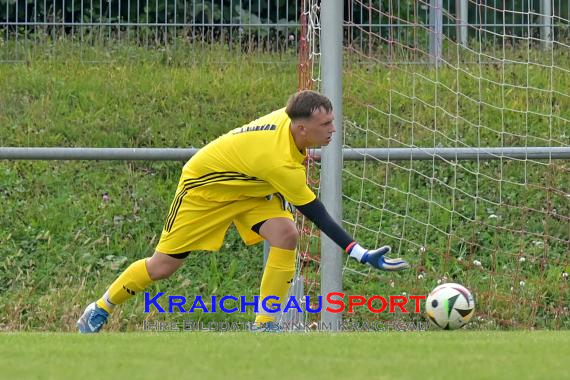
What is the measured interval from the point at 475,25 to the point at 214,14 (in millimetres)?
3145

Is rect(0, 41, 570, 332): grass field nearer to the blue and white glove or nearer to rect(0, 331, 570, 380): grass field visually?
the blue and white glove

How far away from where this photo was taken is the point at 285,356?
6406 millimetres

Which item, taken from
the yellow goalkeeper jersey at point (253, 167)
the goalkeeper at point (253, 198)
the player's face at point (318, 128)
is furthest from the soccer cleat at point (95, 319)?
the player's face at point (318, 128)

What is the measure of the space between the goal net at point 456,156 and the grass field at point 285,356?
3052 millimetres

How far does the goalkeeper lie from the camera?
811cm

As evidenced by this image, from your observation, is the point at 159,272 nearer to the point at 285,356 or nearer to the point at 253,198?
the point at 253,198

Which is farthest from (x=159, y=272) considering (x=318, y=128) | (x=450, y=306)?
(x=450, y=306)

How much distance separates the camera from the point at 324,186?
933 centimetres

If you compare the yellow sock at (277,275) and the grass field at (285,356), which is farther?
the yellow sock at (277,275)

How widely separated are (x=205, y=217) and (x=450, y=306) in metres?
1.58

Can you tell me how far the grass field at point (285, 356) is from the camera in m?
5.90

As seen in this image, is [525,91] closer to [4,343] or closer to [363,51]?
[363,51]

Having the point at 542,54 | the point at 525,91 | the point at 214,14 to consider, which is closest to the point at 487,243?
the point at 525,91

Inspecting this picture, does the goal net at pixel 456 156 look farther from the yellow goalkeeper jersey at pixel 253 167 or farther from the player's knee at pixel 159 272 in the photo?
the player's knee at pixel 159 272
